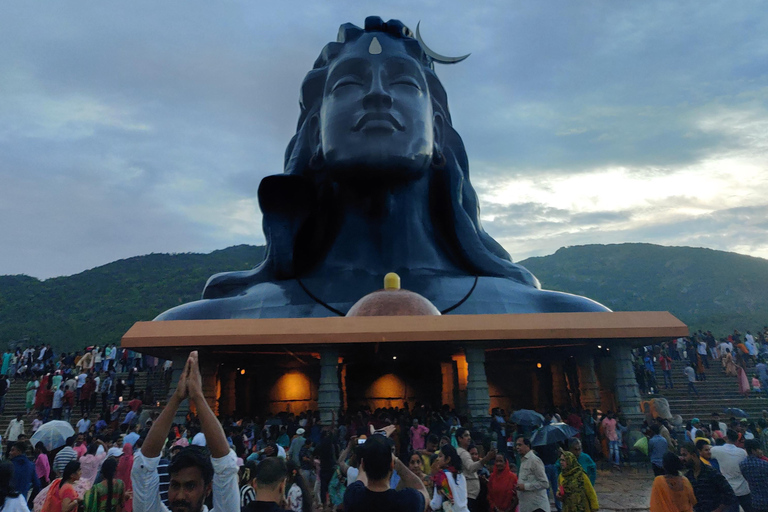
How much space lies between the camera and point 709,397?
1634cm

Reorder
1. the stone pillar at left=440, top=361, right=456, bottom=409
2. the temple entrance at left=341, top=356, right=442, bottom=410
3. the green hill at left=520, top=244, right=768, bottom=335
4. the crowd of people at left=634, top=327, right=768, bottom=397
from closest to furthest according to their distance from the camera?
the stone pillar at left=440, top=361, right=456, bottom=409 < the temple entrance at left=341, top=356, right=442, bottom=410 < the crowd of people at left=634, top=327, right=768, bottom=397 < the green hill at left=520, top=244, right=768, bottom=335

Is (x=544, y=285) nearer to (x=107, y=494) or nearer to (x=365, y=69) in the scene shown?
(x=365, y=69)

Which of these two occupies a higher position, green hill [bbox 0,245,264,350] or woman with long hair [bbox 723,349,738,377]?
green hill [bbox 0,245,264,350]

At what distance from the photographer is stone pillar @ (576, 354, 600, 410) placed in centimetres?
1299

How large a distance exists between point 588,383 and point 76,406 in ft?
46.7

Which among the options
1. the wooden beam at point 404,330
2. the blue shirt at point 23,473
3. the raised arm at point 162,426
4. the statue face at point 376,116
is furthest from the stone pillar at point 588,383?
the raised arm at point 162,426

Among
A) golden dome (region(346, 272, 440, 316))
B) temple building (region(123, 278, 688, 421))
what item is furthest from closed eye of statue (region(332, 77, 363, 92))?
temple building (region(123, 278, 688, 421))

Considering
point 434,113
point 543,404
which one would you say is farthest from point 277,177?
point 543,404

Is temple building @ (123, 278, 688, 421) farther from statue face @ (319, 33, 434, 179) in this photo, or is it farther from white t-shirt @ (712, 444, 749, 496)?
white t-shirt @ (712, 444, 749, 496)

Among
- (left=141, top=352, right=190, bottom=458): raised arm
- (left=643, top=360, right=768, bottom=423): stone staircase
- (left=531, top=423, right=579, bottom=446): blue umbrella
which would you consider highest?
(left=141, top=352, right=190, bottom=458): raised arm

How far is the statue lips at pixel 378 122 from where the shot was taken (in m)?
14.7

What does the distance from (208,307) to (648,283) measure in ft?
222

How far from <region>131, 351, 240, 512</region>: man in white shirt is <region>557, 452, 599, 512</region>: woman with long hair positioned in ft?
11.9

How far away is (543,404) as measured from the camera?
15.5 meters
